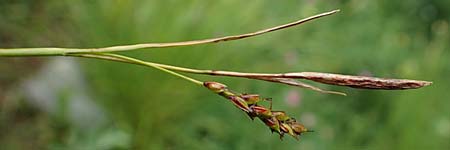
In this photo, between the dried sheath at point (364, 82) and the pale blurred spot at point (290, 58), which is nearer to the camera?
the dried sheath at point (364, 82)

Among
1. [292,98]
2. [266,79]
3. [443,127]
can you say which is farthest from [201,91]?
[266,79]

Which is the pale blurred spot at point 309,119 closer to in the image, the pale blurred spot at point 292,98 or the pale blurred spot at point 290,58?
the pale blurred spot at point 292,98

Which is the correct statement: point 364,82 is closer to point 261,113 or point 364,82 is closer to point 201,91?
point 261,113

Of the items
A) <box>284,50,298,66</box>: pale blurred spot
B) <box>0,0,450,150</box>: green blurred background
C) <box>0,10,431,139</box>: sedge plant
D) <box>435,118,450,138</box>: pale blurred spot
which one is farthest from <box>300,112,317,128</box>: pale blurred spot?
<box>0,10,431,139</box>: sedge plant

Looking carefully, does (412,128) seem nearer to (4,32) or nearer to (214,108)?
(214,108)

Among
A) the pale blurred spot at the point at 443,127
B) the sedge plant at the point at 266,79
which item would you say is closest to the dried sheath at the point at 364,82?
the sedge plant at the point at 266,79

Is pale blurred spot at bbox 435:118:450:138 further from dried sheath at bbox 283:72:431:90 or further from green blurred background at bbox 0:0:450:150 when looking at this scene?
dried sheath at bbox 283:72:431:90

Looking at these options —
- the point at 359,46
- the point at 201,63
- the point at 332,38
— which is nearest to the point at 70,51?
the point at 201,63
